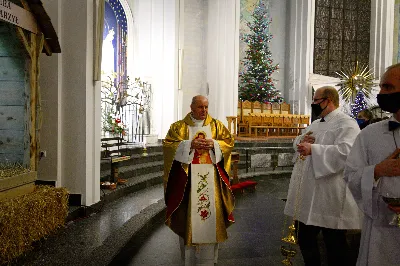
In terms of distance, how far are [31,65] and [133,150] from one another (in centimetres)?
495

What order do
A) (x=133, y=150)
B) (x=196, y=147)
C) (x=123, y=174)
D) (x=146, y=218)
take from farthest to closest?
(x=133, y=150) < (x=123, y=174) < (x=146, y=218) < (x=196, y=147)

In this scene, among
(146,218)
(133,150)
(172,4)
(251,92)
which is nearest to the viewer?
(146,218)

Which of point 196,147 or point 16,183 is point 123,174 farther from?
point 196,147

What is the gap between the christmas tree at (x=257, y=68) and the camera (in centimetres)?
1711

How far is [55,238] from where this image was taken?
14.2ft

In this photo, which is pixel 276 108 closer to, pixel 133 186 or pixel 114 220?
pixel 133 186

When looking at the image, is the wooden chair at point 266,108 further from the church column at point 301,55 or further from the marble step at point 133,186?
the marble step at point 133,186

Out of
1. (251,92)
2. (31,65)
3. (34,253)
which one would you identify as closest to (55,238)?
(34,253)

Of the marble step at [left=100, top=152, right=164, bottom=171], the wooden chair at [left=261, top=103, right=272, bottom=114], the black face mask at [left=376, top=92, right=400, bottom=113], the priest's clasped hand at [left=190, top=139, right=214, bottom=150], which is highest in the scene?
the wooden chair at [left=261, top=103, right=272, bottom=114]

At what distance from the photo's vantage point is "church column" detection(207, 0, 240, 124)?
14.3 m

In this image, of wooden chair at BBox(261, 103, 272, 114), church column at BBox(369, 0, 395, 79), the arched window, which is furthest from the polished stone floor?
church column at BBox(369, 0, 395, 79)

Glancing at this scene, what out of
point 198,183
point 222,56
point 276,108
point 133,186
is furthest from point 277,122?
point 198,183

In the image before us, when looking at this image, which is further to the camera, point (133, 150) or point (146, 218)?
point (133, 150)

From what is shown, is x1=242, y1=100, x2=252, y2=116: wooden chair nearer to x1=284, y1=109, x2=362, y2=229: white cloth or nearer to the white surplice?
the white surplice
